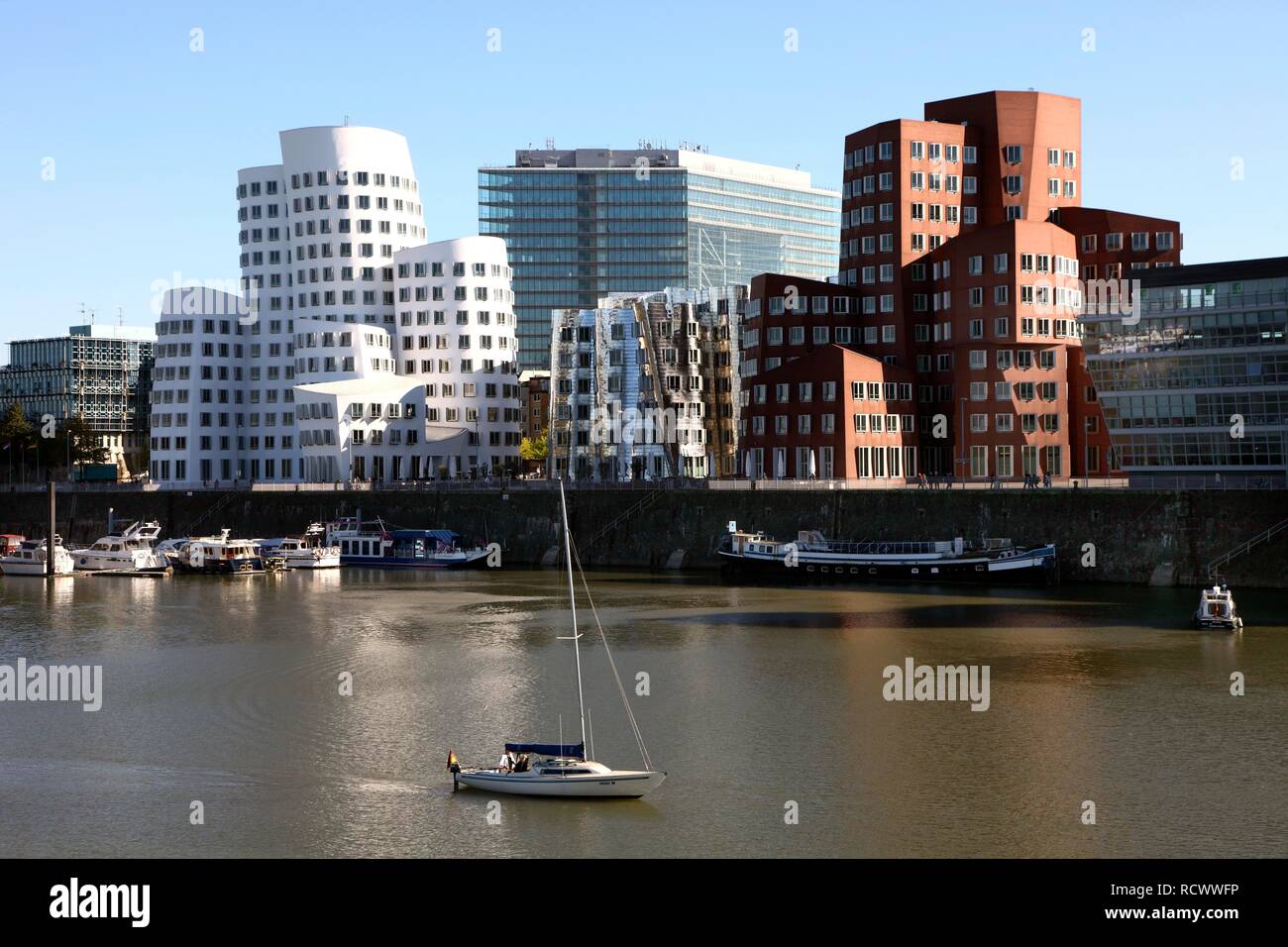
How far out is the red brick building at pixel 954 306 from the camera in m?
155

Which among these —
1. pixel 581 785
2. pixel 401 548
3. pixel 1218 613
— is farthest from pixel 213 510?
pixel 581 785

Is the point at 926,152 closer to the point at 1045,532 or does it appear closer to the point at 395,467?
the point at 1045,532

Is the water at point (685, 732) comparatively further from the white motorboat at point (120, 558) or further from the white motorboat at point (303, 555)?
the white motorboat at point (303, 555)

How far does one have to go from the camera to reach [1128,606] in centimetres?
10225

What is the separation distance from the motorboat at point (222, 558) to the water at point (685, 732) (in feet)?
135

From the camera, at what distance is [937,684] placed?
72.7 m

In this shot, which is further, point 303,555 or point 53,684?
point 303,555

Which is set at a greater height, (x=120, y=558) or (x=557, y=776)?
(x=120, y=558)

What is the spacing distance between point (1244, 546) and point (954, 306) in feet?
182

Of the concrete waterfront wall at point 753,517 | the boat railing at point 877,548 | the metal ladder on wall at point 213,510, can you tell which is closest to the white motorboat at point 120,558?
the concrete waterfront wall at point 753,517
